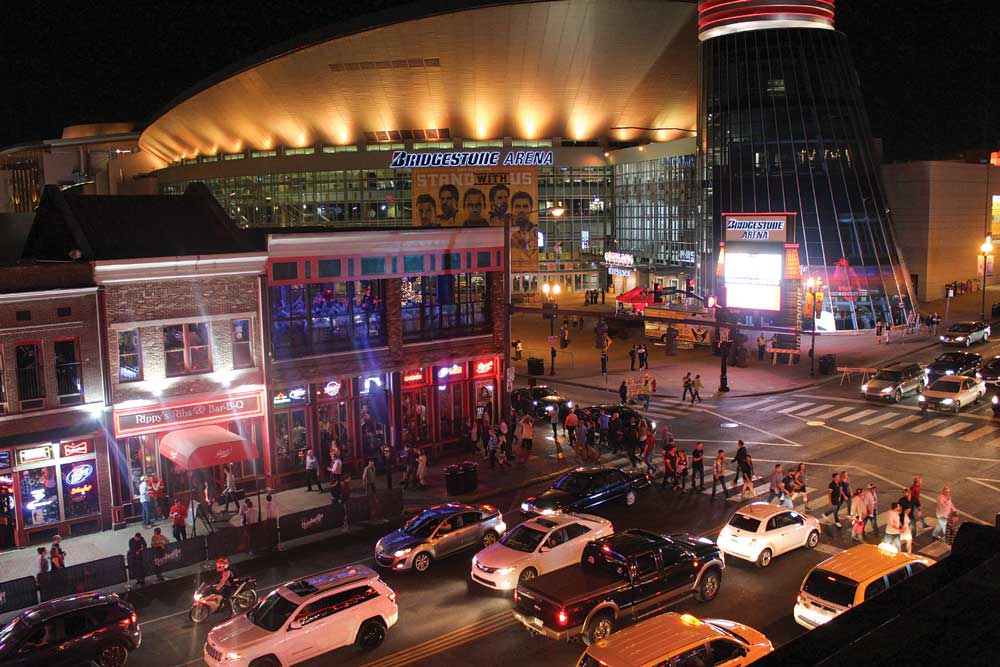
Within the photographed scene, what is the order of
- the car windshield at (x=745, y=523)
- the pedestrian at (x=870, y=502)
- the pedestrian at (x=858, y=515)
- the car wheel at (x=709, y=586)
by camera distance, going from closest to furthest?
the car wheel at (x=709, y=586) < the car windshield at (x=745, y=523) < the pedestrian at (x=858, y=515) < the pedestrian at (x=870, y=502)

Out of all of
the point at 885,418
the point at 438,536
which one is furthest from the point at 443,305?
the point at 885,418

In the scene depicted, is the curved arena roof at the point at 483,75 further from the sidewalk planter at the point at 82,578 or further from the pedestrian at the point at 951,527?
the sidewalk planter at the point at 82,578

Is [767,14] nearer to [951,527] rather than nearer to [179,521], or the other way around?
[951,527]

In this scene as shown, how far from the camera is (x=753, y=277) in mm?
52406

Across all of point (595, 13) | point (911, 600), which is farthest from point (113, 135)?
point (911, 600)

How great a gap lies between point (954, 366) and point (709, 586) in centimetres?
3083

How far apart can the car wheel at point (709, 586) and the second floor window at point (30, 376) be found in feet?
62.8

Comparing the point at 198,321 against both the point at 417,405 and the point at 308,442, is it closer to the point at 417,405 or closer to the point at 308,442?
the point at 308,442

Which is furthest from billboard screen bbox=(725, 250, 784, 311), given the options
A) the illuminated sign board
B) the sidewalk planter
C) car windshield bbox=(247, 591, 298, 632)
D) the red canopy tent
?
car windshield bbox=(247, 591, 298, 632)

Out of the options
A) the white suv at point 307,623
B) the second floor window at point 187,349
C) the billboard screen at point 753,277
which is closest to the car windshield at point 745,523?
the white suv at point 307,623

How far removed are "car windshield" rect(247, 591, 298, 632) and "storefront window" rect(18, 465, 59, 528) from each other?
1107 cm

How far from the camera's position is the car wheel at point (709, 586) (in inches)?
773

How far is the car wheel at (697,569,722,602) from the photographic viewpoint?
19641 mm

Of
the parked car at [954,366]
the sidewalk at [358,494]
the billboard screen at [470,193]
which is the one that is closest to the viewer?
the sidewalk at [358,494]
